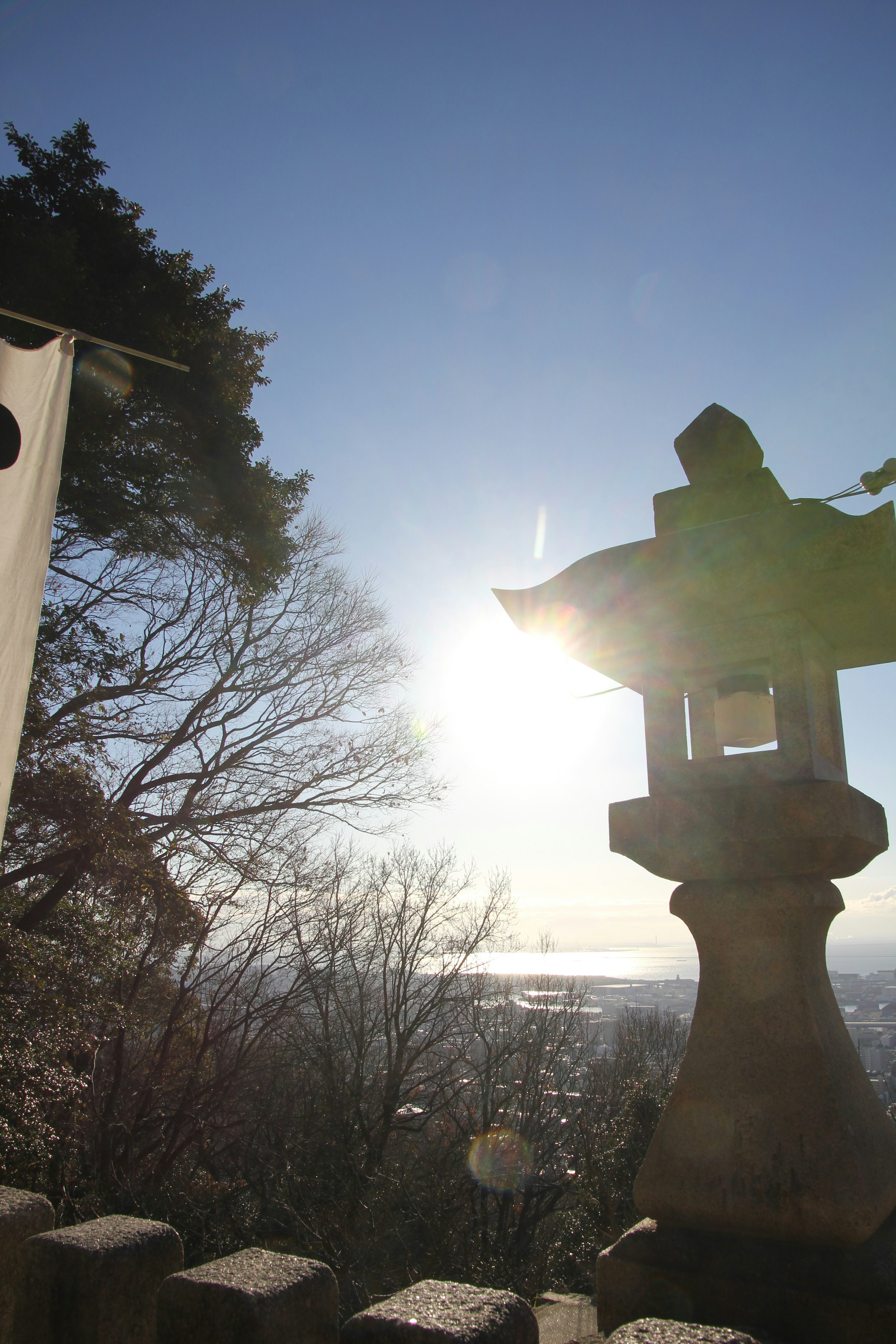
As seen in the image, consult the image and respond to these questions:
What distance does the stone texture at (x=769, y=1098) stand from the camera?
167 centimetres

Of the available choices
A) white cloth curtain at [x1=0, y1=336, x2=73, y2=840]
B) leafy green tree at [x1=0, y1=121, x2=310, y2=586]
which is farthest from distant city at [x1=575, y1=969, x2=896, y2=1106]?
leafy green tree at [x1=0, y1=121, x2=310, y2=586]

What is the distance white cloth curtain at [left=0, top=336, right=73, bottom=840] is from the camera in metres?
2.15

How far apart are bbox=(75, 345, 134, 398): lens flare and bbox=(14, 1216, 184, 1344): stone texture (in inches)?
238

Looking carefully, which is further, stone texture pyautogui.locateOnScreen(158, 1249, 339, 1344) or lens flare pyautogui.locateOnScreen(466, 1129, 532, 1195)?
lens flare pyautogui.locateOnScreen(466, 1129, 532, 1195)

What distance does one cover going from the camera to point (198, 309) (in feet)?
24.3

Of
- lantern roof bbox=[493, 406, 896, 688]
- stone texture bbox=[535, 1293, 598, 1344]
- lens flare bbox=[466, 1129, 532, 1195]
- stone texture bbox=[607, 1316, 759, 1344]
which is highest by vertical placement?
lantern roof bbox=[493, 406, 896, 688]

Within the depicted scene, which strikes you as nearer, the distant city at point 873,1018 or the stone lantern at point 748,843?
the stone lantern at point 748,843

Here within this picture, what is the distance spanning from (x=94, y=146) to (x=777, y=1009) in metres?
8.48

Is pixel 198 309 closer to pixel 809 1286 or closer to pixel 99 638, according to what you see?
pixel 99 638

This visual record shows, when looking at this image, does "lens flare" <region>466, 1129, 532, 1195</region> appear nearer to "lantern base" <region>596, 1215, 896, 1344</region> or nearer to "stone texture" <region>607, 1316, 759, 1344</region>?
"lantern base" <region>596, 1215, 896, 1344</region>

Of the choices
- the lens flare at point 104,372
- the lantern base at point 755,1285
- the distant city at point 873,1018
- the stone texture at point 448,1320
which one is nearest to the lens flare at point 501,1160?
the distant city at point 873,1018

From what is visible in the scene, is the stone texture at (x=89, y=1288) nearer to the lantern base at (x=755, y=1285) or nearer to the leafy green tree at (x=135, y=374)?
the lantern base at (x=755, y=1285)

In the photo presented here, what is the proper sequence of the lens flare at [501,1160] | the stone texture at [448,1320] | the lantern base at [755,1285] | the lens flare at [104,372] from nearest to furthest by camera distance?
the stone texture at [448,1320] → the lantern base at [755,1285] → the lens flare at [104,372] → the lens flare at [501,1160]

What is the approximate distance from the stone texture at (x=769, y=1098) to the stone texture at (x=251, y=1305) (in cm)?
83
